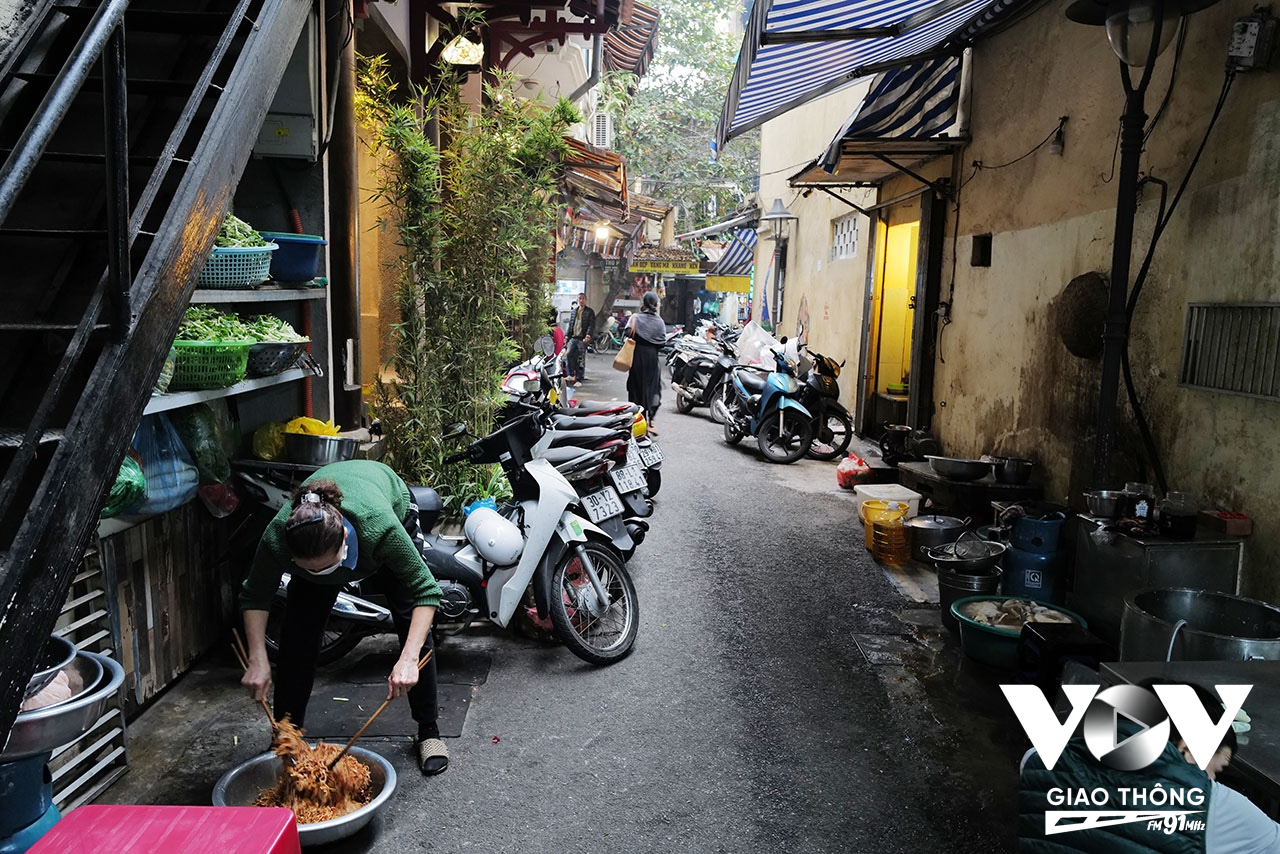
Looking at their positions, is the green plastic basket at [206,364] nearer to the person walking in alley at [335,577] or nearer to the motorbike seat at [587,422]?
the person walking in alley at [335,577]

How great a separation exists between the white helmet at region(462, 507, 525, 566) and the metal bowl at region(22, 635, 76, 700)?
2.32m

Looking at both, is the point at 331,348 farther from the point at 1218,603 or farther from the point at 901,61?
the point at 901,61

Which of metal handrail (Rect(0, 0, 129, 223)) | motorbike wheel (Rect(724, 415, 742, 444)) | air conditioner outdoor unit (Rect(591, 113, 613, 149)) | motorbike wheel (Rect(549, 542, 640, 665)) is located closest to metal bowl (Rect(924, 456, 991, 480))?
motorbike wheel (Rect(549, 542, 640, 665))

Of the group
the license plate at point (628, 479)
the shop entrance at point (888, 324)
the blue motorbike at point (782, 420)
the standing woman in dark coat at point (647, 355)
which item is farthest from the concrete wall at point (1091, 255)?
the standing woman in dark coat at point (647, 355)

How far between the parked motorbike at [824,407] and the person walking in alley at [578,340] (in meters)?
6.86

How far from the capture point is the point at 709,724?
444 centimetres

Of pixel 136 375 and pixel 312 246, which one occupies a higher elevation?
pixel 312 246

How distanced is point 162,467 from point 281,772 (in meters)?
1.58

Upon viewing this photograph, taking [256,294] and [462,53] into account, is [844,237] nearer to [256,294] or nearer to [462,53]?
[462,53]

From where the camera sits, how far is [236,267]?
4.37 metres

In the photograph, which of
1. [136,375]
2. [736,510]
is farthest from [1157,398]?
[136,375]

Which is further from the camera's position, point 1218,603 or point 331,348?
point 331,348

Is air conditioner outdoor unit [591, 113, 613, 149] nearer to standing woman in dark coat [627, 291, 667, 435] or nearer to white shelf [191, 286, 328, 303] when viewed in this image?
standing woman in dark coat [627, 291, 667, 435]

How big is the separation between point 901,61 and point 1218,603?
6872mm
